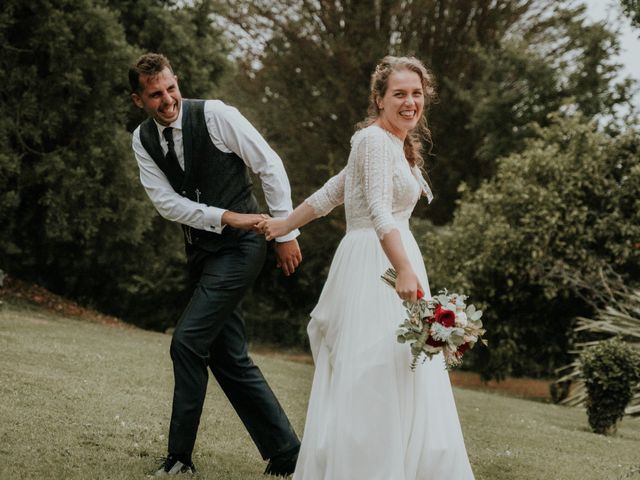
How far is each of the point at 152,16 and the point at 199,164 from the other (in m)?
11.6

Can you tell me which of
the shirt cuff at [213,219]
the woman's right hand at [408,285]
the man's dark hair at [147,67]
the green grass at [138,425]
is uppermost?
the man's dark hair at [147,67]

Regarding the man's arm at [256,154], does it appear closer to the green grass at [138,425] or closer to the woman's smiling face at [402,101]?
the woman's smiling face at [402,101]

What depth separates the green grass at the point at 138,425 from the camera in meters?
4.83

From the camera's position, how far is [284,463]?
4656mm

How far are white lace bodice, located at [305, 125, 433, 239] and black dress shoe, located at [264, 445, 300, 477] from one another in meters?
1.40

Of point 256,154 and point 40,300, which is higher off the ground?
point 256,154

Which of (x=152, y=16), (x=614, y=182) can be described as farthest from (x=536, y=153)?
(x=152, y=16)

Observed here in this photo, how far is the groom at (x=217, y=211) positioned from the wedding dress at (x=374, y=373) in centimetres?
73

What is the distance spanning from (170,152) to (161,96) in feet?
0.98

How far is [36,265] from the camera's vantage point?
17.0 m

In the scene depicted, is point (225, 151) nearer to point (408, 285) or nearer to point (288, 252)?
point (288, 252)

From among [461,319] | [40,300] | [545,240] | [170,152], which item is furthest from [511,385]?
[461,319]

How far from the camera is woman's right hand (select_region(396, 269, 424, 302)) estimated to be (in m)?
3.62

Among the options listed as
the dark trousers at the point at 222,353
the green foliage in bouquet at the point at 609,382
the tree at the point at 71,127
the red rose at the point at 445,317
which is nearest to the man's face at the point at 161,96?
Answer: the dark trousers at the point at 222,353
